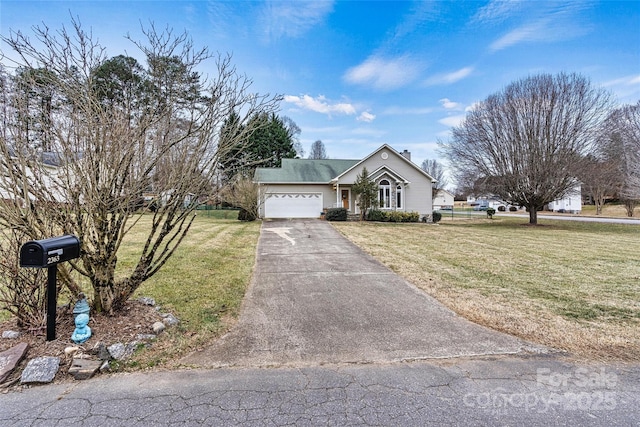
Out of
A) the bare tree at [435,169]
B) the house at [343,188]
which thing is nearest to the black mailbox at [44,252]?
the house at [343,188]

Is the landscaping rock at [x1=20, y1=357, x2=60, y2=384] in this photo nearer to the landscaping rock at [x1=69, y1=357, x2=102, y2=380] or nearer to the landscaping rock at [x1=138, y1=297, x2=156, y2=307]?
the landscaping rock at [x1=69, y1=357, x2=102, y2=380]

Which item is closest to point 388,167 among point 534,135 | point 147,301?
point 534,135

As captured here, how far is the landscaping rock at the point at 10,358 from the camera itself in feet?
8.56

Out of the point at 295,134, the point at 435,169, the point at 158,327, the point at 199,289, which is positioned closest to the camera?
the point at 158,327

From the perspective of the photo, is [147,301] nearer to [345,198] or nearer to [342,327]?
[342,327]

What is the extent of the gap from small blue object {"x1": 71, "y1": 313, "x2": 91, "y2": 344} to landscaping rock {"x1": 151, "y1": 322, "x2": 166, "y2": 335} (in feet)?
2.05

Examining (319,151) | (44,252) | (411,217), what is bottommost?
(411,217)

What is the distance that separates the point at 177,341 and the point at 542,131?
2334 cm

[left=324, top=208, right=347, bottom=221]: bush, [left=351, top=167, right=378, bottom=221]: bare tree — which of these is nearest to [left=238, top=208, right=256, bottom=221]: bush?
[left=324, top=208, right=347, bottom=221]: bush

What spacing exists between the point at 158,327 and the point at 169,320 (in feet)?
0.95

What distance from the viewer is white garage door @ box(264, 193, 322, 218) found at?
23.1 metres

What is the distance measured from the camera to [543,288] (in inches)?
231

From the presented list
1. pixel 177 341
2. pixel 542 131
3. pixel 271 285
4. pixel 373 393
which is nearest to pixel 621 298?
pixel 373 393

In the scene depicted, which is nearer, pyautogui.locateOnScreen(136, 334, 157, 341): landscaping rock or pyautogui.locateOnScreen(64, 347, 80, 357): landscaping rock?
pyautogui.locateOnScreen(64, 347, 80, 357): landscaping rock
